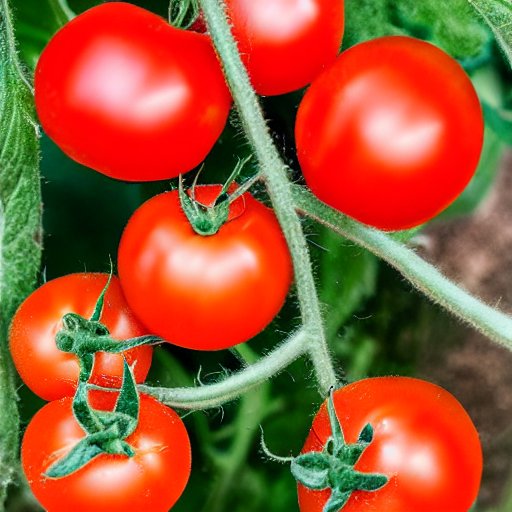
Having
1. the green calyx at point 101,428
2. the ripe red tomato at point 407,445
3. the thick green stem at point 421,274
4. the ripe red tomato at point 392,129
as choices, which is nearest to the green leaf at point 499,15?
the ripe red tomato at point 392,129

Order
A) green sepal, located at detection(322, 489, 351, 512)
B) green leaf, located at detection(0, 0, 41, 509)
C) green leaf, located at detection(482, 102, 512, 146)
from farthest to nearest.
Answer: green leaf, located at detection(482, 102, 512, 146) < green leaf, located at detection(0, 0, 41, 509) < green sepal, located at detection(322, 489, 351, 512)

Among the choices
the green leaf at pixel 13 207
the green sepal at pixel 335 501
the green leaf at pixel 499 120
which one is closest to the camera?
the green sepal at pixel 335 501

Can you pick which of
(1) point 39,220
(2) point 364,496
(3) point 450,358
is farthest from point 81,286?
A: (3) point 450,358

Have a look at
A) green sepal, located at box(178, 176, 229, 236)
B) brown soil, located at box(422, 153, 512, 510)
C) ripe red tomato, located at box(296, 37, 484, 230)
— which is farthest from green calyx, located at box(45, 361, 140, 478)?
brown soil, located at box(422, 153, 512, 510)

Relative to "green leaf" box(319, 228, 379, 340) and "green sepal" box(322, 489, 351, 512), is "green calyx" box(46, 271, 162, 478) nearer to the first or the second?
"green sepal" box(322, 489, 351, 512)

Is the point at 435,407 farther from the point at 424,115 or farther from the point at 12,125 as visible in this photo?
the point at 12,125

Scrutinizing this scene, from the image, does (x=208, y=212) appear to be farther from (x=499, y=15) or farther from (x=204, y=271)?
(x=499, y=15)

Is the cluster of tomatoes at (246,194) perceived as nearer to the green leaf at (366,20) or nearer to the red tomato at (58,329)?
A: the red tomato at (58,329)
